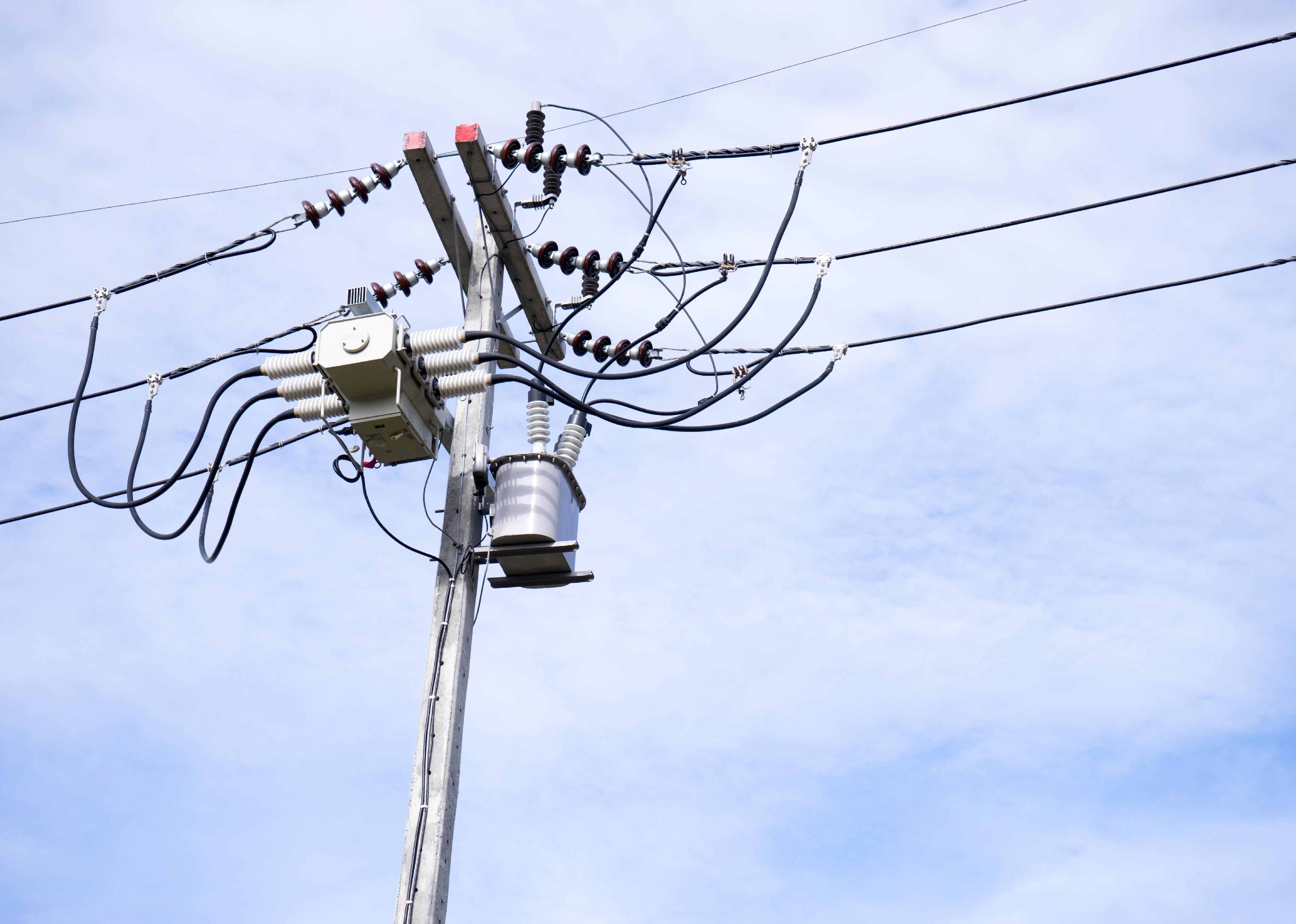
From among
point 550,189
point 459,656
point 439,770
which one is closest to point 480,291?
point 550,189

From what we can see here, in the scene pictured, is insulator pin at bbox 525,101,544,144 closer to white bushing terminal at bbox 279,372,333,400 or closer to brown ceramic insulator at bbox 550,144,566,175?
brown ceramic insulator at bbox 550,144,566,175

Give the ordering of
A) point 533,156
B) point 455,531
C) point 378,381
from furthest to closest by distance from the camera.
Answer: point 533,156, point 455,531, point 378,381

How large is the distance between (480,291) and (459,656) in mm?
2062

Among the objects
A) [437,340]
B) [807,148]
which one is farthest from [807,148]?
[437,340]

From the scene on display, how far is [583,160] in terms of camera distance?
23.1ft

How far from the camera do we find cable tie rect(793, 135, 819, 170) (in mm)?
6383

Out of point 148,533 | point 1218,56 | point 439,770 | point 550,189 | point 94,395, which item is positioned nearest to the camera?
point 439,770

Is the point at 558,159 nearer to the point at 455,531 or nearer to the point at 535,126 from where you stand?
the point at 535,126

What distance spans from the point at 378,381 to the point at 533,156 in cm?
181

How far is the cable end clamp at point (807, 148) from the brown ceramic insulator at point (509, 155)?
5.05 feet

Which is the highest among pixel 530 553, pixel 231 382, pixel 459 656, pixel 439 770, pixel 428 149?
pixel 428 149

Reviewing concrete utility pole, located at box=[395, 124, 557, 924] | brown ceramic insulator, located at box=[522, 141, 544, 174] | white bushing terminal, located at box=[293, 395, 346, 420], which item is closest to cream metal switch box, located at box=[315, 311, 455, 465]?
white bushing terminal, located at box=[293, 395, 346, 420]

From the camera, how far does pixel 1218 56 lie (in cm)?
593

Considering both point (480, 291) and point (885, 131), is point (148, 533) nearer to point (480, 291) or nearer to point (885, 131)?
point (480, 291)
